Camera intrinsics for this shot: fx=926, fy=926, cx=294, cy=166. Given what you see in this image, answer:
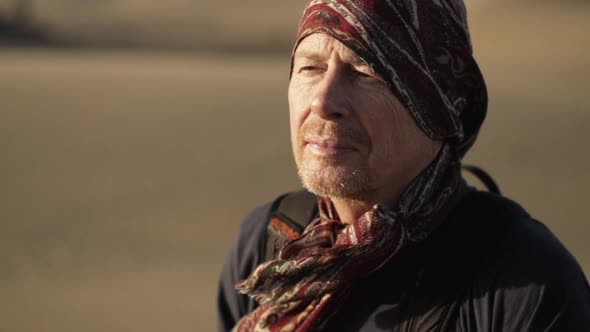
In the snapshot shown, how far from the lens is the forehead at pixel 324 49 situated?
2654 millimetres

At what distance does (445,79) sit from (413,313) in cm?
71

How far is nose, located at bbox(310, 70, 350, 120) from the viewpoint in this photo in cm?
262

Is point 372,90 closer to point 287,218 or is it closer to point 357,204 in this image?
point 357,204

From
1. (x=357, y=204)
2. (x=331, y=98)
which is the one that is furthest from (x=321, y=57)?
(x=357, y=204)

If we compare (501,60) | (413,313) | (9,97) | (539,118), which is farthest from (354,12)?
(501,60)

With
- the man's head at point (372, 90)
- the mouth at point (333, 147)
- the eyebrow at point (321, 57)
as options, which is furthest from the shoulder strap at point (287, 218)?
the eyebrow at point (321, 57)

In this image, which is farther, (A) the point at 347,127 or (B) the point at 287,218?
(B) the point at 287,218

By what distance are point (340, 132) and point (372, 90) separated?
0.52ft

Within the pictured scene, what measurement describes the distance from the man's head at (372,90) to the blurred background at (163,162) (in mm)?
5601

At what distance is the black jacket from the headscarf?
6cm

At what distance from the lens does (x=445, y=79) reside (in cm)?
Answer: 275

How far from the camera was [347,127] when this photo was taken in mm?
2641

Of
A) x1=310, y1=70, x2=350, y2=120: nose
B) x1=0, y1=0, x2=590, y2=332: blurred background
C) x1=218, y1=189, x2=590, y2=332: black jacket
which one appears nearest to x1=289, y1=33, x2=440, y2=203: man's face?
x1=310, y1=70, x2=350, y2=120: nose

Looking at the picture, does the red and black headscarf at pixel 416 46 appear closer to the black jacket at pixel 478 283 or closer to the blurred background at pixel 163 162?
the black jacket at pixel 478 283
